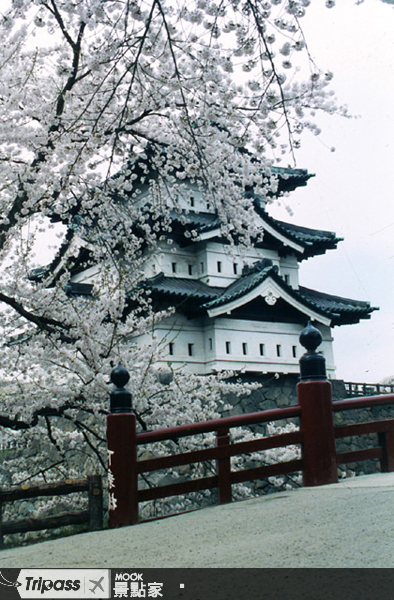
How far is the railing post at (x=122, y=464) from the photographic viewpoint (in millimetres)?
6344

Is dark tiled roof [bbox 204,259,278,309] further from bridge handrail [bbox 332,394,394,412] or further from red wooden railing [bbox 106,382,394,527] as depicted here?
red wooden railing [bbox 106,382,394,527]

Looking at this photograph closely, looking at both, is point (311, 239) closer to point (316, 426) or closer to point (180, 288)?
point (180, 288)

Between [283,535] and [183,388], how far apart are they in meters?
6.89

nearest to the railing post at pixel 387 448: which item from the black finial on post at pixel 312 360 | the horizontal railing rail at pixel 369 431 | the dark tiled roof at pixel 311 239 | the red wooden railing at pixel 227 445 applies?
the horizontal railing rail at pixel 369 431

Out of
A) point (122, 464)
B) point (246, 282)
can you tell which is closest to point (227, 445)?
point (122, 464)

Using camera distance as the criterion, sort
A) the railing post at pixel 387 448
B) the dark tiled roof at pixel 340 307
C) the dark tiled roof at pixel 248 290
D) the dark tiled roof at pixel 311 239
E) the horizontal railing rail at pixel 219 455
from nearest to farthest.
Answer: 1. the horizontal railing rail at pixel 219 455
2. the railing post at pixel 387 448
3. the dark tiled roof at pixel 248 290
4. the dark tiled roof at pixel 340 307
5. the dark tiled roof at pixel 311 239

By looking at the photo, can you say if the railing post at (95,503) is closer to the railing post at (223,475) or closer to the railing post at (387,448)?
the railing post at (223,475)

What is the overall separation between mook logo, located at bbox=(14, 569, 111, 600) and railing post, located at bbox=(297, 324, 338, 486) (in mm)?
3185

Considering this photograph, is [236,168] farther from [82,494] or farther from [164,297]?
[164,297]

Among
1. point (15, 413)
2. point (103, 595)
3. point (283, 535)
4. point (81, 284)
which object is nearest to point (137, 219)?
point (15, 413)

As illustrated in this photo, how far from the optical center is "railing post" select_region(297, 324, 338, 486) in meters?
6.78

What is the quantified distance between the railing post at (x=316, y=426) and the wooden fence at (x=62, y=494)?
7.93 feet

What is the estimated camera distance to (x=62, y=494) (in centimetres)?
761


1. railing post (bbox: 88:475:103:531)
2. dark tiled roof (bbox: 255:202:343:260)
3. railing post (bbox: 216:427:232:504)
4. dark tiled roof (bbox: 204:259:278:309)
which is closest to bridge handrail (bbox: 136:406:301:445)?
railing post (bbox: 216:427:232:504)
